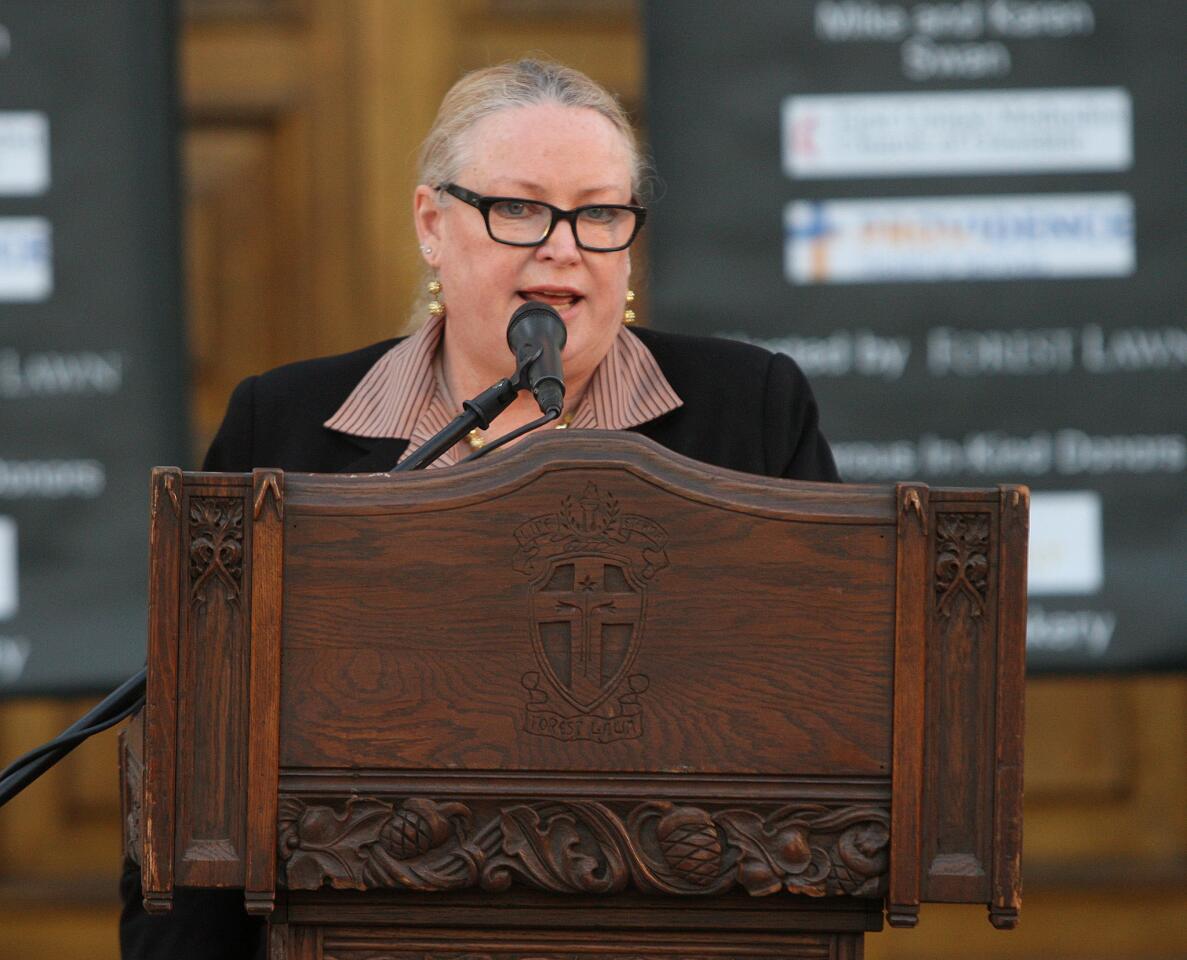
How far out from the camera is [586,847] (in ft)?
5.61

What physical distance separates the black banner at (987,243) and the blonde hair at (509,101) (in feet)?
3.56

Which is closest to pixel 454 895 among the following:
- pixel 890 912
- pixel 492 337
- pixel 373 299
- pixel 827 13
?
pixel 890 912

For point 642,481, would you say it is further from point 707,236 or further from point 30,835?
point 30,835

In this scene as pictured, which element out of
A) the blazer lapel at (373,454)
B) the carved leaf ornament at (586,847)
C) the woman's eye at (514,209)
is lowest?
the carved leaf ornament at (586,847)

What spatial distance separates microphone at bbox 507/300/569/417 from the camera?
1896 millimetres

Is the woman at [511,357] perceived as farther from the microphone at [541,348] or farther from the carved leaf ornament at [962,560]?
the carved leaf ornament at [962,560]

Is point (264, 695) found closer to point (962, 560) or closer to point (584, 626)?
point (584, 626)

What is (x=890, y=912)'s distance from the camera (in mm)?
1687

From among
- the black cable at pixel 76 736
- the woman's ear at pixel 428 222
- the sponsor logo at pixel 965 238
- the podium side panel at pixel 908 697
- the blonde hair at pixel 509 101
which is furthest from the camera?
the sponsor logo at pixel 965 238

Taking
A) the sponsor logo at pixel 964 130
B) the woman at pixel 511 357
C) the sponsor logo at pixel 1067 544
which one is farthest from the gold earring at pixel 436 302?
the sponsor logo at pixel 1067 544

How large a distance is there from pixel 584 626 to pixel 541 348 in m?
0.41

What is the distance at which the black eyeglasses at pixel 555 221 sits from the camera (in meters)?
2.18

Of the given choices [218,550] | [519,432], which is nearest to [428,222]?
[519,432]

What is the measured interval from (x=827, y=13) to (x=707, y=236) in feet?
1.45
